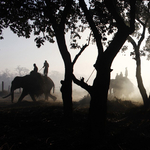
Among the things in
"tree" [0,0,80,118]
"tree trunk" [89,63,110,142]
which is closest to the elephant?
"tree" [0,0,80,118]

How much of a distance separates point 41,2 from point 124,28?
4.56 meters

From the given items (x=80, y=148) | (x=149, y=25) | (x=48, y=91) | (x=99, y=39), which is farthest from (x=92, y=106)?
(x=48, y=91)

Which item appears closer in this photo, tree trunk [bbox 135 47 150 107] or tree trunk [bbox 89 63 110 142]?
tree trunk [bbox 89 63 110 142]

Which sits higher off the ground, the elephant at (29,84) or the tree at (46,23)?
the tree at (46,23)

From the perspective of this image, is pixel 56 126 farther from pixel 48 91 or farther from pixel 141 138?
pixel 48 91

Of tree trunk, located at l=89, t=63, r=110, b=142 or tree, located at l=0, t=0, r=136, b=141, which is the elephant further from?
tree trunk, located at l=89, t=63, r=110, b=142

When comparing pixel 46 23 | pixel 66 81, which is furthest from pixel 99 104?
pixel 46 23

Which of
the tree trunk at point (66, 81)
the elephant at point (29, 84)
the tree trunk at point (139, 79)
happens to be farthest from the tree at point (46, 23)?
the elephant at point (29, 84)

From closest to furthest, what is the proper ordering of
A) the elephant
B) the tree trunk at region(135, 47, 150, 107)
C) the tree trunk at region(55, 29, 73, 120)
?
1. the tree trunk at region(55, 29, 73, 120)
2. the tree trunk at region(135, 47, 150, 107)
3. the elephant

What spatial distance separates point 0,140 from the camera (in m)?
4.04

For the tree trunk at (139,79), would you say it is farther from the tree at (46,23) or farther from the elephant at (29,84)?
the elephant at (29,84)

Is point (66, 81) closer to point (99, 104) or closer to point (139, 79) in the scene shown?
point (99, 104)

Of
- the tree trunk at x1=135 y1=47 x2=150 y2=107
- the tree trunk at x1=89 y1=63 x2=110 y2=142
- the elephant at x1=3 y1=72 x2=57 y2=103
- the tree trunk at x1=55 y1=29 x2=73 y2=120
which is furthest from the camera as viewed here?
the elephant at x1=3 y1=72 x2=57 y2=103

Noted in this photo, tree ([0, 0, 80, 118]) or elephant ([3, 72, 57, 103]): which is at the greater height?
tree ([0, 0, 80, 118])
